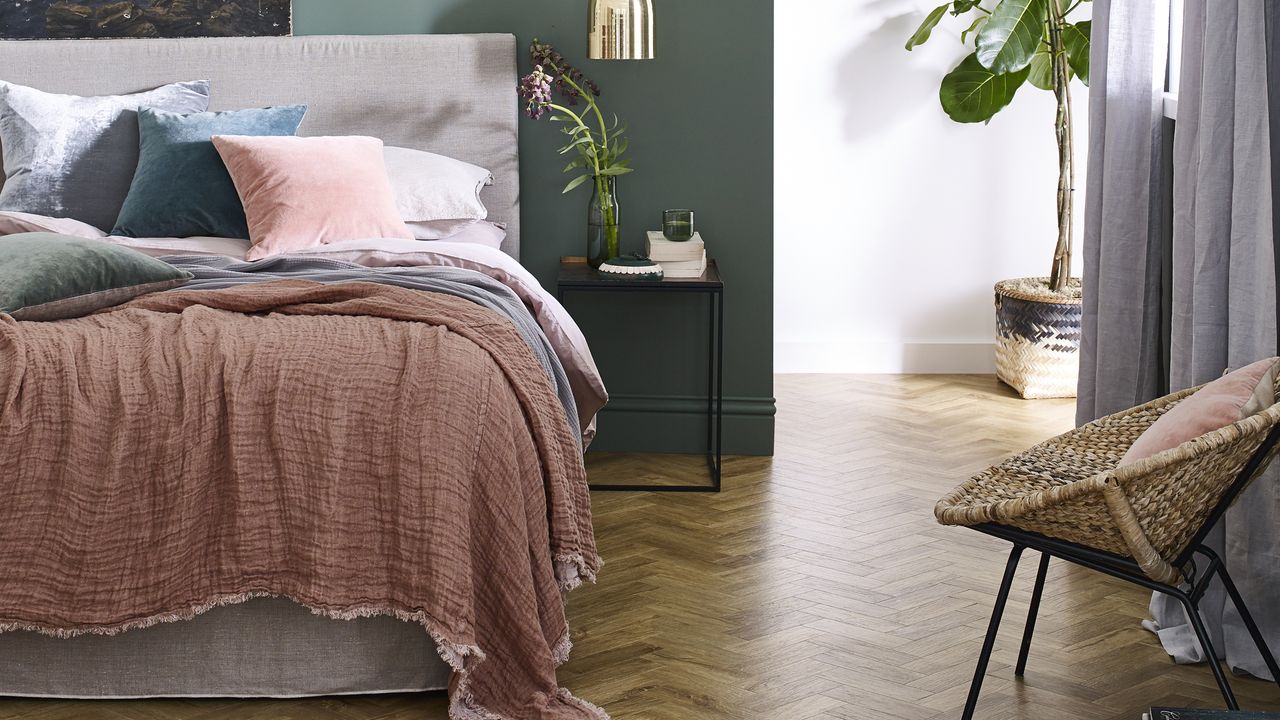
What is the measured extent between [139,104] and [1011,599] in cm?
295

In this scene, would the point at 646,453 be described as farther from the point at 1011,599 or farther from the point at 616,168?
the point at 1011,599

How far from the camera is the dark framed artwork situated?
166 inches

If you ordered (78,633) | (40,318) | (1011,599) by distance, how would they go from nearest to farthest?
(78,633)
(40,318)
(1011,599)

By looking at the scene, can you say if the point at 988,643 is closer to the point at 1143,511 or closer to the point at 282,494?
the point at 1143,511

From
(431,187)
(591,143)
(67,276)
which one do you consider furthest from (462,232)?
(67,276)

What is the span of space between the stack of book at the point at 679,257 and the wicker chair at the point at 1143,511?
5.41ft

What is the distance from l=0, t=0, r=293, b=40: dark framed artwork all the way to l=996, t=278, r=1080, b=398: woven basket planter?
9.29 ft

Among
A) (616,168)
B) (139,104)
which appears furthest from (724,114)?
(139,104)

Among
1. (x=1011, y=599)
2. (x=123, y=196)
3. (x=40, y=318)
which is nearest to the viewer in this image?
(x=40, y=318)

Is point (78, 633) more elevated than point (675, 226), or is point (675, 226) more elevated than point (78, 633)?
point (675, 226)

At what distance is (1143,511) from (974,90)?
119 inches

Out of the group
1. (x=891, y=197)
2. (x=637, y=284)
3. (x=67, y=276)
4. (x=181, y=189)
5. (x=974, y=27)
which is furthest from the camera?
(x=891, y=197)

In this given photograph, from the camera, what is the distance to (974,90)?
15.3 ft

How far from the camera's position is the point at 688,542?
3354mm
